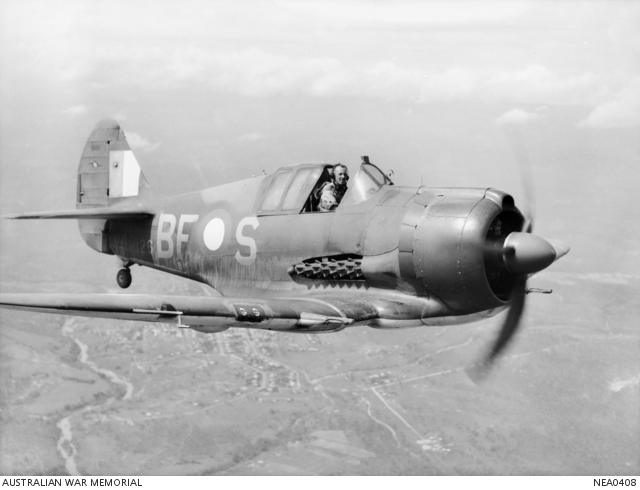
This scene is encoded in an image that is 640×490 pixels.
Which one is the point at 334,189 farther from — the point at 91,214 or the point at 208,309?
the point at 91,214

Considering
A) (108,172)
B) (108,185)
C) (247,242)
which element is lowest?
(247,242)

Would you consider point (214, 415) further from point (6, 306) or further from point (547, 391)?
point (6, 306)

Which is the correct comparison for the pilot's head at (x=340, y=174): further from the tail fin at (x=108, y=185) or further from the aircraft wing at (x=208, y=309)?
the tail fin at (x=108, y=185)

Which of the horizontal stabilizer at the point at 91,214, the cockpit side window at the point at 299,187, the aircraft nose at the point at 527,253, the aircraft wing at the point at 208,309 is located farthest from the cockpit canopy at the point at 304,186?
the horizontal stabilizer at the point at 91,214

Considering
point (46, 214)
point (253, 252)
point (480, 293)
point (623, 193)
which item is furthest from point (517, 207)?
point (623, 193)

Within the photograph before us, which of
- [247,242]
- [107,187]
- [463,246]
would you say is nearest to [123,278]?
[107,187]

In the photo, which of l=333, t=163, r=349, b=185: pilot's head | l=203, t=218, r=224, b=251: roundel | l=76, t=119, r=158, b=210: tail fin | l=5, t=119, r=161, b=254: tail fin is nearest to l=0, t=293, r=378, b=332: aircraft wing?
l=333, t=163, r=349, b=185: pilot's head

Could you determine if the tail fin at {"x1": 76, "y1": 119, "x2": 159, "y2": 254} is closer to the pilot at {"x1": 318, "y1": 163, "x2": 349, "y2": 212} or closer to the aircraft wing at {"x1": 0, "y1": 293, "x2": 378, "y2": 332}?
the pilot at {"x1": 318, "y1": 163, "x2": 349, "y2": 212}
